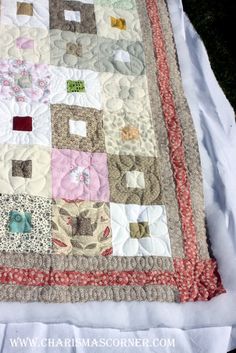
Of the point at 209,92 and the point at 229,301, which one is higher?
the point at 209,92

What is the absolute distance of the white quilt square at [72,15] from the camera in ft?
5.62

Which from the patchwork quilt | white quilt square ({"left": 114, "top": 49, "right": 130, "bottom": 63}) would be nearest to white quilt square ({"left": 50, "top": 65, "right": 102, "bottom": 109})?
the patchwork quilt

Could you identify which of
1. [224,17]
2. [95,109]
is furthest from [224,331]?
[224,17]

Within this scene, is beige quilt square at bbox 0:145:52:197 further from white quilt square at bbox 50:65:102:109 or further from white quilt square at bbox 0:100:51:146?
white quilt square at bbox 50:65:102:109

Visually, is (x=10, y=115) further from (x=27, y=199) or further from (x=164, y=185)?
(x=164, y=185)

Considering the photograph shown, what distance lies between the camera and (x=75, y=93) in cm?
153

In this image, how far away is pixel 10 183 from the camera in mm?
1307

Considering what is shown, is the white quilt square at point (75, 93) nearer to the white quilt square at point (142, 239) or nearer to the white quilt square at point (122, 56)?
the white quilt square at point (122, 56)

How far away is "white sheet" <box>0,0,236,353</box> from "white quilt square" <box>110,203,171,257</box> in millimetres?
139

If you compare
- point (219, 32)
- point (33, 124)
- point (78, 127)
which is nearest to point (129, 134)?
point (78, 127)

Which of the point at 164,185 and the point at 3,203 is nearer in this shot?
the point at 3,203

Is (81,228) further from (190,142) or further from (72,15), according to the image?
(72,15)

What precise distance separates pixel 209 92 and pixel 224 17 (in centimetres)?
87

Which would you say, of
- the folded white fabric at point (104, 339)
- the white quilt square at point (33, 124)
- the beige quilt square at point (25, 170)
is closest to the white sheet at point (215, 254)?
the folded white fabric at point (104, 339)
